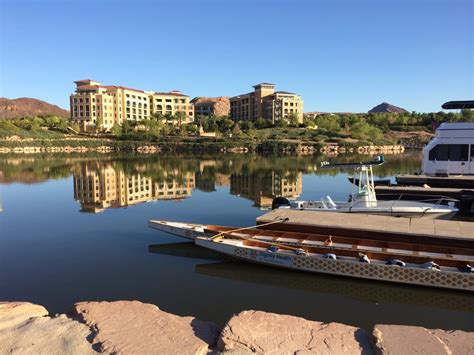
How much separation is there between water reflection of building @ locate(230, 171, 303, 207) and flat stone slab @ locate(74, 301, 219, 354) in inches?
695

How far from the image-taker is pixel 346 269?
33.4 feet

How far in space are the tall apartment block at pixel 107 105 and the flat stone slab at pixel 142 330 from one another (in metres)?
122

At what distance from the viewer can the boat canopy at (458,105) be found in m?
25.2

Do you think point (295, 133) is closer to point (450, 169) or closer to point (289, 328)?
point (450, 169)

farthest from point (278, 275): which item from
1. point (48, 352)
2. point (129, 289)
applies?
point (48, 352)

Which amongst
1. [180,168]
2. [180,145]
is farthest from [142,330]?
[180,145]

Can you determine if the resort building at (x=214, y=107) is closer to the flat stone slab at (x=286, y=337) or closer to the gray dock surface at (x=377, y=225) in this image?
the gray dock surface at (x=377, y=225)

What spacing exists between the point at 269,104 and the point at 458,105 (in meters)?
122

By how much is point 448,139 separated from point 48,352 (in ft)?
75.2

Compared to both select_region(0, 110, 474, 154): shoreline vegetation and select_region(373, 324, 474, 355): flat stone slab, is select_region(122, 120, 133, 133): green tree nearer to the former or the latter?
select_region(0, 110, 474, 154): shoreline vegetation

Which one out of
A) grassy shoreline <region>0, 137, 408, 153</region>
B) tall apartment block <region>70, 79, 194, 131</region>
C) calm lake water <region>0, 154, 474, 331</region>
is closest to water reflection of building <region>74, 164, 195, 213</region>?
calm lake water <region>0, 154, 474, 331</region>

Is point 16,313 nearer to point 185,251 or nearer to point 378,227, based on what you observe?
point 185,251

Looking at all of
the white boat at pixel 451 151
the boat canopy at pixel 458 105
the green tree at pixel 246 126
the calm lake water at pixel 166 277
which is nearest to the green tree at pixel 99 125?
the green tree at pixel 246 126

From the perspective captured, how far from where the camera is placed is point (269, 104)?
5723 inches
